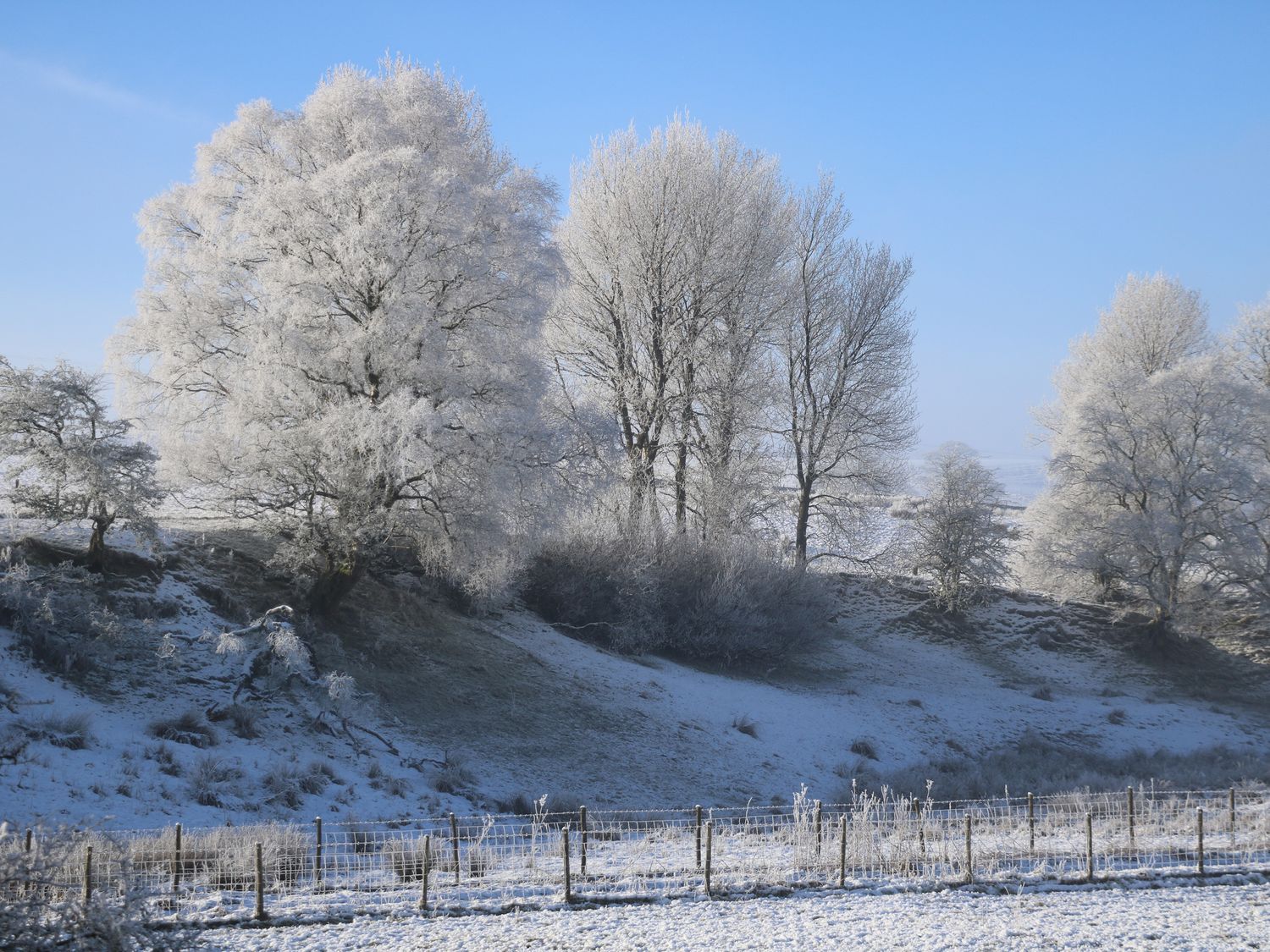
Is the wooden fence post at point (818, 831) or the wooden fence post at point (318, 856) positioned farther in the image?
the wooden fence post at point (818, 831)

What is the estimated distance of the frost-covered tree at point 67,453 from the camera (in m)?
14.4

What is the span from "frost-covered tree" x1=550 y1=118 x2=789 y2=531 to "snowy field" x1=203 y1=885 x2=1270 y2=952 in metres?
19.4

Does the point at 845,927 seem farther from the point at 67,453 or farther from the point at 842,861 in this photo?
the point at 67,453

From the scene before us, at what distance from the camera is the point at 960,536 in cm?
3048

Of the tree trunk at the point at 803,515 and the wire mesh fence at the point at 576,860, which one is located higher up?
the tree trunk at the point at 803,515

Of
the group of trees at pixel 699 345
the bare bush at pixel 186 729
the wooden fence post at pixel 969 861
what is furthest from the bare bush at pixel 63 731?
the group of trees at pixel 699 345

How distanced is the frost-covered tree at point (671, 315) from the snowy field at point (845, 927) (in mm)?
19375

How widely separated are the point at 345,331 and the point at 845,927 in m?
12.8

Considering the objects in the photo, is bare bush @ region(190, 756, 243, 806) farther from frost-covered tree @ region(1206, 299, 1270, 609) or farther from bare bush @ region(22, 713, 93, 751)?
frost-covered tree @ region(1206, 299, 1270, 609)

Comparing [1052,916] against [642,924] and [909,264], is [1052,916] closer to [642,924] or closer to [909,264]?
[642,924]

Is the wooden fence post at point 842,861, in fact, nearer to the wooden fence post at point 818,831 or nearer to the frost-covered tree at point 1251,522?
the wooden fence post at point 818,831

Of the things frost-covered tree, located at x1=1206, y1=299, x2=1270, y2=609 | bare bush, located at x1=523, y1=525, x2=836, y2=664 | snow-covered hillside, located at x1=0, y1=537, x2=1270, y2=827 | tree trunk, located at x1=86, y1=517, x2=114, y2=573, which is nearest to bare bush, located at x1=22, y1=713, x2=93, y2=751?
snow-covered hillside, located at x1=0, y1=537, x2=1270, y2=827

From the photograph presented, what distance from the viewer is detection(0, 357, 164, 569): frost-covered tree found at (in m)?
14.4

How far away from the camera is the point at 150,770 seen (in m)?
11.8
